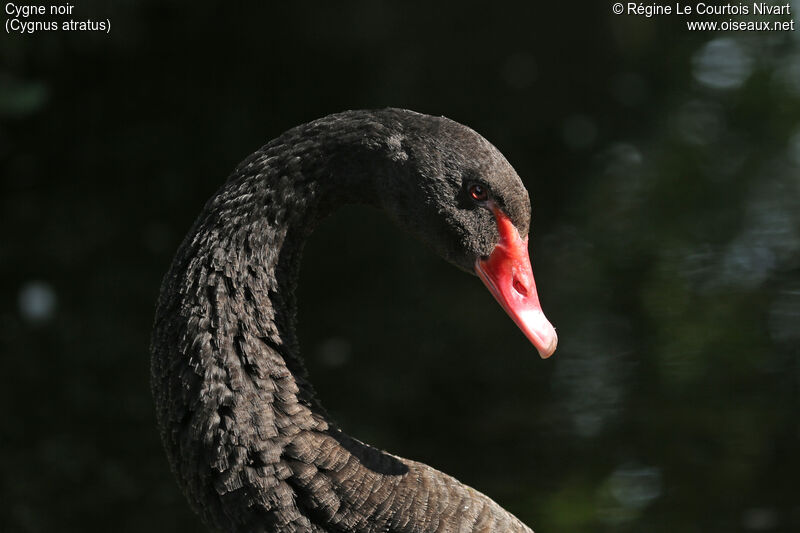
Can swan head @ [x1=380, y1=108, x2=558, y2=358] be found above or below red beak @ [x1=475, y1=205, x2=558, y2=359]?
above

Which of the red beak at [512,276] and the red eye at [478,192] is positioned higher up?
the red eye at [478,192]

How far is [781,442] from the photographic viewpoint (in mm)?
2887

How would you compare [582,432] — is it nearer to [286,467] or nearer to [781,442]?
[781,442]

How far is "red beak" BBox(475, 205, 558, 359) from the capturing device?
1298 mm

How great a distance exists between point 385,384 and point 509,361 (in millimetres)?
435

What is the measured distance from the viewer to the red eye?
1290 mm

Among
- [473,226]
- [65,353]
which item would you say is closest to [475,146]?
[473,226]

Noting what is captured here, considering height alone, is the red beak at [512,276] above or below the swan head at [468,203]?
below

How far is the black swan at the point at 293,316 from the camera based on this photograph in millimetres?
1219

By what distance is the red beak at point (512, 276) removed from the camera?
51.1 inches

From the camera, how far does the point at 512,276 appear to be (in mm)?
1317

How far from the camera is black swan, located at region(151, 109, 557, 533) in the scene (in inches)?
48.0

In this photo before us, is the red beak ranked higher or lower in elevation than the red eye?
lower

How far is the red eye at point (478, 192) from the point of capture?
129 centimetres
